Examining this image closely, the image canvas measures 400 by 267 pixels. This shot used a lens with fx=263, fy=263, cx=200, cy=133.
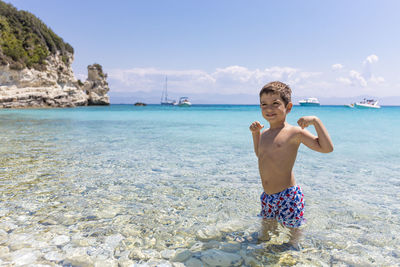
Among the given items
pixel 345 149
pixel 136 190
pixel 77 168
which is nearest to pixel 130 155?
pixel 77 168

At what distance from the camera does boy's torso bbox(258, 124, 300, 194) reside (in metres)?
2.48

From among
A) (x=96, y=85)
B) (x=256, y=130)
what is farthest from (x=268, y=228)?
(x=96, y=85)

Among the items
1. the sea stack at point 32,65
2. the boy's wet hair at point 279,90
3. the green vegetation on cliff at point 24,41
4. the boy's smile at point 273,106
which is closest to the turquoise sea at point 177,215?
the boy's smile at point 273,106

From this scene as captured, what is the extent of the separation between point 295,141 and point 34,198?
3.63m

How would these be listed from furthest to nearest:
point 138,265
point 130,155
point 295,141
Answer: point 130,155 → point 295,141 → point 138,265

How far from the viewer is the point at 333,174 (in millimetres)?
5824

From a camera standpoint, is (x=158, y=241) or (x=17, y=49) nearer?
(x=158, y=241)

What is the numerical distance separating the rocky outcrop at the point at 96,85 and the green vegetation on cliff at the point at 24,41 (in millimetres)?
16172

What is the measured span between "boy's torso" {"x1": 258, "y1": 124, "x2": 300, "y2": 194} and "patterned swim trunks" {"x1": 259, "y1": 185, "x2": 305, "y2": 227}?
0.06 meters

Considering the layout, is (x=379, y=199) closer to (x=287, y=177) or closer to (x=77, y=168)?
(x=287, y=177)

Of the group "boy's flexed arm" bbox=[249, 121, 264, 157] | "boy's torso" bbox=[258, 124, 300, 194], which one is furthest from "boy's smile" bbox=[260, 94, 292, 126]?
"boy's flexed arm" bbox=[249, 121, 264, 157]

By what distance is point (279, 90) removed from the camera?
2400mm

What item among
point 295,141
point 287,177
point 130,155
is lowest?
point 130,155

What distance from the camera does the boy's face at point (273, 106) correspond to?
243cm
